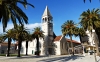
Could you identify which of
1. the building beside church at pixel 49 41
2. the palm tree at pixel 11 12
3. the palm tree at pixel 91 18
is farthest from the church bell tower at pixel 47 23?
the palm tree at pixel 11 12

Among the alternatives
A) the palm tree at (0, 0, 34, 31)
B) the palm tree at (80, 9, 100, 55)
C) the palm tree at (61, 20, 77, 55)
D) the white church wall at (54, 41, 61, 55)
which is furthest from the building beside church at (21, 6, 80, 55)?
the palm tree at (0, 0, 34, 31)

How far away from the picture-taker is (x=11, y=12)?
57.6ft

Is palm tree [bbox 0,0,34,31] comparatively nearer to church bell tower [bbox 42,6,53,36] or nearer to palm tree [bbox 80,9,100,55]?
palm tree [bbox 80,9,100,55]

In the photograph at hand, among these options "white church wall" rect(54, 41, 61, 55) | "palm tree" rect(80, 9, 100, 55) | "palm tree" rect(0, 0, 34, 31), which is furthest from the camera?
"white church wall" rect(54, 41, 61, 55)

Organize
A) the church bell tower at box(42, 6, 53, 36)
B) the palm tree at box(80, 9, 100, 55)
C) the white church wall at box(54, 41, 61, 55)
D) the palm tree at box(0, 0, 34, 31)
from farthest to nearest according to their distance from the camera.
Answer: the church bell tower at box(42, 6, 53, 36) → the white church wall at box(54, 41, 61, 55) → the palm tree at box(80, 9, 100, 55) → the palm tree at box(0, 0, 34, 31)

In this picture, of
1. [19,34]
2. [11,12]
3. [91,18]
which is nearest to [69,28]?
[91,18]

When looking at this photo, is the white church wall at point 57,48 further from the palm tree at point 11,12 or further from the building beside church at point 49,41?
the palm tree at point 11,12

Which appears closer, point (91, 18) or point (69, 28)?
point (91, 18)

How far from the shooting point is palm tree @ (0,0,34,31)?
1648cm

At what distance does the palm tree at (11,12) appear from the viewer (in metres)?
16.5

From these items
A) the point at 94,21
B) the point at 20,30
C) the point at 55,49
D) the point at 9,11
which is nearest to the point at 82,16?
the point at 94,21

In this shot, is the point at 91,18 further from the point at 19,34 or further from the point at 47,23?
the point at 47,23

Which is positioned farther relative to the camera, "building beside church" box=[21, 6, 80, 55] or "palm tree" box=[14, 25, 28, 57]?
"building beside church" box=[21, 6, 80, 55]

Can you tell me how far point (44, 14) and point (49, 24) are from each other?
5.34 m
